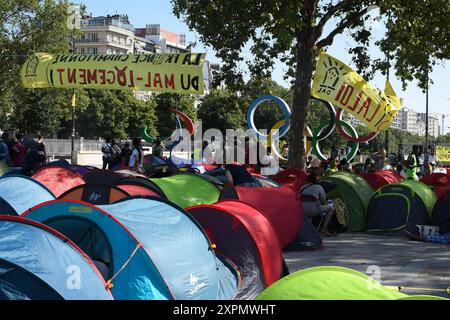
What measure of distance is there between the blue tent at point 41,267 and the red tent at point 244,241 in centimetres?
265

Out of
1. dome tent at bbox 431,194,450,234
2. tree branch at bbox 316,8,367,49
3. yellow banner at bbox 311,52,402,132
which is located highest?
tree branch at bbox 316,8,367,49

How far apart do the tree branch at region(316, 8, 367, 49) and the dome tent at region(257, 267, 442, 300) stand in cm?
1524

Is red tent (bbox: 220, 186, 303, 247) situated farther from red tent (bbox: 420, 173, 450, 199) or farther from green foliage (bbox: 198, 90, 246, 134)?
green foliage (bbox: 198, 90, 246, 134)

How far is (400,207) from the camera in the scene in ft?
45.0

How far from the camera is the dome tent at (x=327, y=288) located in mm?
4035

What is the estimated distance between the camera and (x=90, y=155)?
51.5 meters

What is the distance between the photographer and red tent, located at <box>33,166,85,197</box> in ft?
41.0

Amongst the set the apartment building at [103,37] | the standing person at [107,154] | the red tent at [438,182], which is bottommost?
the red tent at [438,182]

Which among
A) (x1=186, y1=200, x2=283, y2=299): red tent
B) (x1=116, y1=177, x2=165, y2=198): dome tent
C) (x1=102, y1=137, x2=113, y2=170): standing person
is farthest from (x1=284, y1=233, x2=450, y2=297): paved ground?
(x1=102, y1=137, x2=113, y2=170): standing person

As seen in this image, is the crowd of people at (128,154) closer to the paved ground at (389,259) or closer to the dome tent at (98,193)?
the paved ground at (389,259)

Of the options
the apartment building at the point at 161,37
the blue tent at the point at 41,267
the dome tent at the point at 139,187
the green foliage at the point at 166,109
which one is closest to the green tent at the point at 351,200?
the dome tent at the point at 139,187

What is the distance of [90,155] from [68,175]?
39317mm

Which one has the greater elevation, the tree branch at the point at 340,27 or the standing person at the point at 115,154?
the tree branch at the point at 340,27
